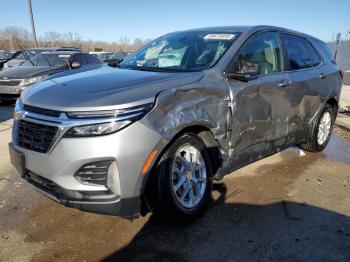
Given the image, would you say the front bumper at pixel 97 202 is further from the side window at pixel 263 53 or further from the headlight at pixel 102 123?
the side window at pixel 263 53

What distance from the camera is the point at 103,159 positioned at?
2643mm

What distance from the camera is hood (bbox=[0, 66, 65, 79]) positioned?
965 cm

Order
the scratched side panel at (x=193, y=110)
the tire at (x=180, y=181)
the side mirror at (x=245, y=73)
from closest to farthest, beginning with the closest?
1. the scratched side panel at (x=193, y=110)
2. the tire at (x=180, y=181)
3. the side mirror at (x=245, y=73)

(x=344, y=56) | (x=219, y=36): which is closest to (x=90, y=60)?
(x=219, y=36)

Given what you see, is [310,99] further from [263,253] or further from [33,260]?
[33,260]

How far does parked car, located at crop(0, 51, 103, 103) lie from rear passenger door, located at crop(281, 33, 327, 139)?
5.61 meters

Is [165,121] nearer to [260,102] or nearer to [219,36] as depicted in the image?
[260,102]

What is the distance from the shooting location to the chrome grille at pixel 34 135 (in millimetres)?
2748

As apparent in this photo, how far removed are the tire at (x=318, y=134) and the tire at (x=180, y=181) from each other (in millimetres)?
2433

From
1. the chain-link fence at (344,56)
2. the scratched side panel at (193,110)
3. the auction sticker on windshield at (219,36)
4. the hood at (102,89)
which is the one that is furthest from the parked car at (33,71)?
→ the chain-link fence at (344,56)

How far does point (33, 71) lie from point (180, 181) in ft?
26.2

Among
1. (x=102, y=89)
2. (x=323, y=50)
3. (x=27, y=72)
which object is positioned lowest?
(x=27, y=72)

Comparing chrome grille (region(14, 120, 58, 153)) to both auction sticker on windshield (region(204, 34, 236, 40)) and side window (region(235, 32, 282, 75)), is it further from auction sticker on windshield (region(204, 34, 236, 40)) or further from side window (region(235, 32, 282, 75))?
auction sticker on windshield (region(204, 34, 236, 40))

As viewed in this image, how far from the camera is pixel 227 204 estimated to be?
3.78m
